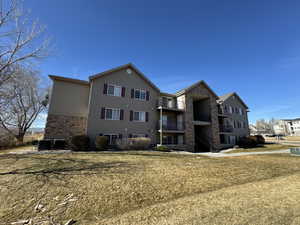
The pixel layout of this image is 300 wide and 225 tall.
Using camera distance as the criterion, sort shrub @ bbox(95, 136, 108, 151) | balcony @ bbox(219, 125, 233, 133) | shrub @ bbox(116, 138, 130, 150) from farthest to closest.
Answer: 1. balcony @ bbox(219, 125, 233, 133)
2. shrub @ bbox(116, 138, 130, 150)
3. shrub @ bbox(95, 136, 108, 151)

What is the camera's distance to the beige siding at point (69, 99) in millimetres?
15931

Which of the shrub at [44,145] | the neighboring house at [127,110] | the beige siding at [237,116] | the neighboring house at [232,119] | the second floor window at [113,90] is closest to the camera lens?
the shrub at [44,145]

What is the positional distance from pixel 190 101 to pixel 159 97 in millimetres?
4995

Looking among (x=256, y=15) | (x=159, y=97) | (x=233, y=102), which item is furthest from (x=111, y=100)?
(x=233, y=102)

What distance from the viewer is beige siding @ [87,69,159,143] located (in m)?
16.7

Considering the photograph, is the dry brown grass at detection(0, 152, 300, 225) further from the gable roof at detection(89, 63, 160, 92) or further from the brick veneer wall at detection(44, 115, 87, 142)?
the gable roof at detection(89, 63, 160, 92)

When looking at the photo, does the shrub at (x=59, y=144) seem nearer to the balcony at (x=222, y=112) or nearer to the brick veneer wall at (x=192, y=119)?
the brick veneer wall at (x=192, y=119)

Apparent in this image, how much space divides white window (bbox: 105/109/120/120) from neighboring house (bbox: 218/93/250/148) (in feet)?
59.1

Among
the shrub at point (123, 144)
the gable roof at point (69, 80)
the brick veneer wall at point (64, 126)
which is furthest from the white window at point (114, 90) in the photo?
the shrub at point (123, 144)

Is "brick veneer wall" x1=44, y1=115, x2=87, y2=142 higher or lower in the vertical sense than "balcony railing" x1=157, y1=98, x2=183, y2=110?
lower

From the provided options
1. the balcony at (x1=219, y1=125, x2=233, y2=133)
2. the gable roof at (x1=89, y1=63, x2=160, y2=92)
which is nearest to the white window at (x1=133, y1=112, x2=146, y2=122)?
the gable roof at (x1=89, y1=63, x2=160, y2=92)

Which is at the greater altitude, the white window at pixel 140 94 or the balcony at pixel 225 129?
the white window at pixel 140 94

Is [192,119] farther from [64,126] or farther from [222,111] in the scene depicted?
[64,126]

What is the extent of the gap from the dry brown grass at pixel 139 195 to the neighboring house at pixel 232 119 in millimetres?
18804
